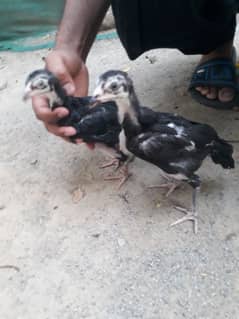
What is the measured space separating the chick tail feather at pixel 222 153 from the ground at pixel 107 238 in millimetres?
114

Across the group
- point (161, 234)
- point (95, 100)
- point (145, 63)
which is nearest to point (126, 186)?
point (161, 234)

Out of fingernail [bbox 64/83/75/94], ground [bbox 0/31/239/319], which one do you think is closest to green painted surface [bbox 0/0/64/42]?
ground [bbox 0/31/239/319]

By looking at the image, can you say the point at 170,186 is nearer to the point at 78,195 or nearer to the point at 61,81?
the point at 78,195

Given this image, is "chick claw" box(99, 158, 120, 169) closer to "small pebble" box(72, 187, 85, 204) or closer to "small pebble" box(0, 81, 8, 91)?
"small pebble" box(72, 187, 85, 204)

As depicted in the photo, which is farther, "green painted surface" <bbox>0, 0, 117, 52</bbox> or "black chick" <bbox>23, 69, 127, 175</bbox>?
"green painted surface" <bbox>0, 0, 117, 52</bbox>

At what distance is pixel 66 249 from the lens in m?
2.01

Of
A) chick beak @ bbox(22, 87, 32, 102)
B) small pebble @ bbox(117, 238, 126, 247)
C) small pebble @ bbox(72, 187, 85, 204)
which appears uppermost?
chick beak @ bbox(22, 87, 32, 102)

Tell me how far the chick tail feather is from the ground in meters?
0.11

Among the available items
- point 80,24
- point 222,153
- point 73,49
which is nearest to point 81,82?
point 73,49

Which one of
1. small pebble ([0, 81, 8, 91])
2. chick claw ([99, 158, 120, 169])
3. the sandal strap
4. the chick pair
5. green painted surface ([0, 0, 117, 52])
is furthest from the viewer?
green painted surface ([0, 0, 117, 52])

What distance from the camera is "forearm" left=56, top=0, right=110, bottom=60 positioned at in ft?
7.33

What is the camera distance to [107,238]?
202 cm

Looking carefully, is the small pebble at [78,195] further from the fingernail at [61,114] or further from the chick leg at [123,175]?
the fingernail at [61,114]

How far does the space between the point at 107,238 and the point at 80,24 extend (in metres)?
0.92
